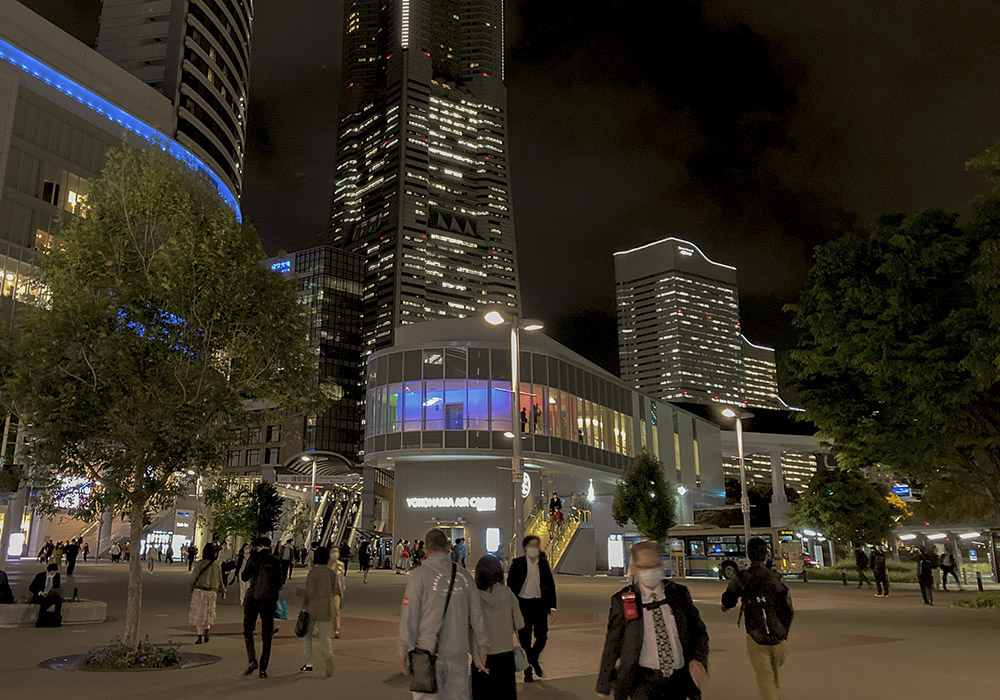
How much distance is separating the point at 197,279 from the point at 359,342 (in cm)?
14984

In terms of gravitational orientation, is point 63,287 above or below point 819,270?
below

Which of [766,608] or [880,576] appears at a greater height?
[766,608]

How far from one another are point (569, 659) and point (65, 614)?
10.9 m

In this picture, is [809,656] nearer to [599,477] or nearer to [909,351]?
[909,351]

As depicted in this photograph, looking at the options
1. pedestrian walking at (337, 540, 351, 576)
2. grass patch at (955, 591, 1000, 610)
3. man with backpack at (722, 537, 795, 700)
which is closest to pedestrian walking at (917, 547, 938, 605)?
grass patch at (955, 591, 1000, 610)

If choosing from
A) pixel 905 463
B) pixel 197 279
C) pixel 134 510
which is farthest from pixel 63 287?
pixel 905 463

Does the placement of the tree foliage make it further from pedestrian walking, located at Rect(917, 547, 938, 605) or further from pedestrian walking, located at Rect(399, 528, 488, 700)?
pedestrian walking, located at Rect(917, 547, 938, 605)

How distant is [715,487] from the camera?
248ft

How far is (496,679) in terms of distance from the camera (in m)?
6.73

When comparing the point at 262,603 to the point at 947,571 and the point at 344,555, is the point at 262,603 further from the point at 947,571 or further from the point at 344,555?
the point at 947,571

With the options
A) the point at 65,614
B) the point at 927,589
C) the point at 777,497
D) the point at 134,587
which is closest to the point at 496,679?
the point at 134,587

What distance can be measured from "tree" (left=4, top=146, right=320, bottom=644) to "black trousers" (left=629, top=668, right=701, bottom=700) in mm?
8658

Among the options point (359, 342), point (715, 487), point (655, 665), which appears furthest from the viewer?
point (359, 342)

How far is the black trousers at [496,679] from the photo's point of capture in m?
6.68
